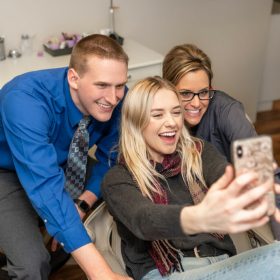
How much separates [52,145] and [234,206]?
0.81 metres

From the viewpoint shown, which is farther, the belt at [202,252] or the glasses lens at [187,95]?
the glasses lens at [187,95]

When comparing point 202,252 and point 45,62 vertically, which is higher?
point 45,62

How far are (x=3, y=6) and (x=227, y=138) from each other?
1492mm

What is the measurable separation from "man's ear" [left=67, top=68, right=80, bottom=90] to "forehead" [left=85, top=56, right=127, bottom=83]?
2.8 inches

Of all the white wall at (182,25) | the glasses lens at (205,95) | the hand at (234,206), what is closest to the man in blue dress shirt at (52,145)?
the glasses lens at (205,95)

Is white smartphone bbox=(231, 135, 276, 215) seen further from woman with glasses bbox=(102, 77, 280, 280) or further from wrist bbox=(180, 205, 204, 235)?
woman with glasses bbox=(102, 77, 280, 280)

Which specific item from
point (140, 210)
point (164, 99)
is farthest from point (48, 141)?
point (140, 210)

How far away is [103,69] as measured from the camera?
1.50 meters

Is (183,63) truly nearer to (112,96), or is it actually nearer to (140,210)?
(112,96)

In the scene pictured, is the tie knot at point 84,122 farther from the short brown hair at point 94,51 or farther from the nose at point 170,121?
the nose at point 170,121

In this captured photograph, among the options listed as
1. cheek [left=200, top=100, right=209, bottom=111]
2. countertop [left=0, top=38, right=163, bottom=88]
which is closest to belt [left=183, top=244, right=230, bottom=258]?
cheek [left=200, top=100, right=209, bottom=111]

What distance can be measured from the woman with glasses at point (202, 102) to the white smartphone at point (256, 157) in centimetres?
79

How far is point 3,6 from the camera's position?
239cm

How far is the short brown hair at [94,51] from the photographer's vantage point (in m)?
1.52
